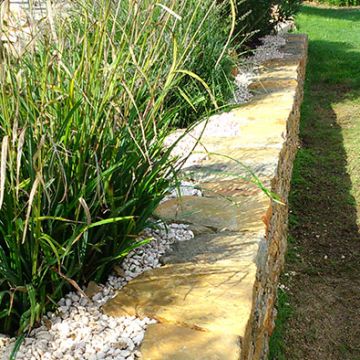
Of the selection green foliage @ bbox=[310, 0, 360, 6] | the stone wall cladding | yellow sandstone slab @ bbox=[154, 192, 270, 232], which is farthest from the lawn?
green foliage @ bbox=[310, 0, 360, 6]

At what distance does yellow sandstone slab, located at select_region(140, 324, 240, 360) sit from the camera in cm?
148

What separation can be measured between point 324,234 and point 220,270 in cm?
188

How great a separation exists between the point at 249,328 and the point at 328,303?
133 cm

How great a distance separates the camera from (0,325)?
65.1 inches

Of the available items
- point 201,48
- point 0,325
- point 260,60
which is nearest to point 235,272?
point 0,325

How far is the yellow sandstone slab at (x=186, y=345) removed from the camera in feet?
4.87

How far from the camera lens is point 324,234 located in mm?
3586

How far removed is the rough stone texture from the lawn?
0.17m

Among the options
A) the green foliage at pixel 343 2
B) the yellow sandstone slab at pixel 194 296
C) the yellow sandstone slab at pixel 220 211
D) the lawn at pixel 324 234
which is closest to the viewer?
the yellow sandstone slab at pixel 194 296

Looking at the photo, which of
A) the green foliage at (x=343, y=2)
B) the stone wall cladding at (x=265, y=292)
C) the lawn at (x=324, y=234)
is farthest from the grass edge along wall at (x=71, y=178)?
the green foliage at (x=343, y=2)

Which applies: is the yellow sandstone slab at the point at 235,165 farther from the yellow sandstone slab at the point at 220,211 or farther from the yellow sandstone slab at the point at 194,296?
the yellow sandstone slab at the point at 194,296

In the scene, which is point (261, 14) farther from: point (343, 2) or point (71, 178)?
point (343, 2)

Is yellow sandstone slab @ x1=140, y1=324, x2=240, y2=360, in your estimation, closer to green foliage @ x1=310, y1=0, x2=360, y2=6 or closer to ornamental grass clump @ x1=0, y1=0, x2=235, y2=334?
ornamental grass clump @ x1=0, y1=0, x2=235, y2=334

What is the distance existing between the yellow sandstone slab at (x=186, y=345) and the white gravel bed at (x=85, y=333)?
0.04 meters
